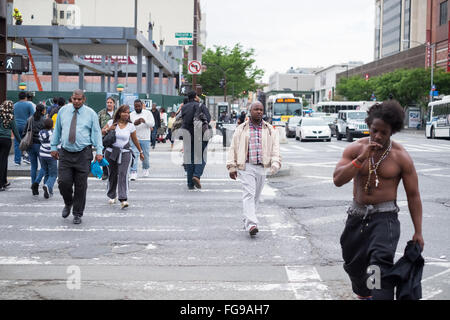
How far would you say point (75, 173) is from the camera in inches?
362

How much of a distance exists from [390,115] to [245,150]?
415 centimetres

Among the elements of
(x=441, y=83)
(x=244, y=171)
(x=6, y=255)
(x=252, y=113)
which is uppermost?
(x=441, y=83)

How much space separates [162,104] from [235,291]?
2985 cm

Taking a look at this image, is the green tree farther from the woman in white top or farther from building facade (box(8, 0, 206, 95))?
Result: the woman in white top

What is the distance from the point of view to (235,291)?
5.58 meters

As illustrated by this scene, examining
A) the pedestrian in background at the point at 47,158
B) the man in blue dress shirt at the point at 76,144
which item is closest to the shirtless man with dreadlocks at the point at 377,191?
the man in blue dress shirt at the point at 76,144

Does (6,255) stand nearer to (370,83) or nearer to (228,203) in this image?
(228,203)

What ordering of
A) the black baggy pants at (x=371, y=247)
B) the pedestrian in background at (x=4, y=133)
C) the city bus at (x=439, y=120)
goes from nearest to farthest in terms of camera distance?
1. the black baggy pants at (x=371, y=247)
2. the pedestrian in background at (x=4, y=133)
3. the city bus at (x=439, y=120)

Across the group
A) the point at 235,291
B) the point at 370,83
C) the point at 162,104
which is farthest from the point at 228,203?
the point at 370,83

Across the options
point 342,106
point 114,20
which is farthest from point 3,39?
point 342,106

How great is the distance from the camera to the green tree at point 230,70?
68938 mm

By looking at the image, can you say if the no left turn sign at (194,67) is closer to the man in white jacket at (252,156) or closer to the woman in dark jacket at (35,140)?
the woman in dark jacket at (35,140)

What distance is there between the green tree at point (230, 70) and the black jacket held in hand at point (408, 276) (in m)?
63.4

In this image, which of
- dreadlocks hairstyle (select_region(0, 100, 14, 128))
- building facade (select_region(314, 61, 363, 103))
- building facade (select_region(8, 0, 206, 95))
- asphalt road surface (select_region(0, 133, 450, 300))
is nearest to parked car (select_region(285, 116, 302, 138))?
building facade (select_region(8, 0, 206, 95))
